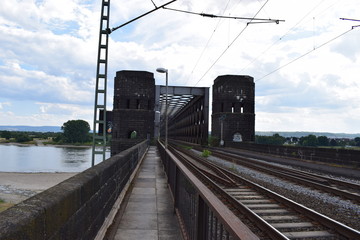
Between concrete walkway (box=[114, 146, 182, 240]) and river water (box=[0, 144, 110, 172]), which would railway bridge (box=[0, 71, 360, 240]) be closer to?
concrete walkway (box=[114, 146, 182, 240])

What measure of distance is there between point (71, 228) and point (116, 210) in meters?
3.53

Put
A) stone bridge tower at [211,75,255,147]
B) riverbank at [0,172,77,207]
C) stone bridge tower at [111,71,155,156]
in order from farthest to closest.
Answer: stone bridge tower at [111,71,155,156], stone bridge tower at [211,75,255,147], riverbank at [0,172,77,207]

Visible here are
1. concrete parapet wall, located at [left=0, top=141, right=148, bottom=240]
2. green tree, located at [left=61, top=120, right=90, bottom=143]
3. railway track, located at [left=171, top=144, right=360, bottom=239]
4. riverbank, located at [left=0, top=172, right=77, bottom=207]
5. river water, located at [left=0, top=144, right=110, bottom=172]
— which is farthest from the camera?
green tree, located at [left=61, top=120, right=90, bottom=143]

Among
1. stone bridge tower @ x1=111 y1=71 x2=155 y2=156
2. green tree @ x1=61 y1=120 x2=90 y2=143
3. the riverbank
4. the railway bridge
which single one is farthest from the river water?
the railway bridge

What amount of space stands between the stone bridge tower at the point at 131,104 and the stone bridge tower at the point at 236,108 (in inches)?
511

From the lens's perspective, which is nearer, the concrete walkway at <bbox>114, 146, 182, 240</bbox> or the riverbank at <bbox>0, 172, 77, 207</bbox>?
the concrete walkway at <bbox>114, 146, 182, 240</bbox>

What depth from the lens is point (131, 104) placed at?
172ft

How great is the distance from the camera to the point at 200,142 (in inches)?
2032

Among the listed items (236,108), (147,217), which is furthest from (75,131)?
(147,217)

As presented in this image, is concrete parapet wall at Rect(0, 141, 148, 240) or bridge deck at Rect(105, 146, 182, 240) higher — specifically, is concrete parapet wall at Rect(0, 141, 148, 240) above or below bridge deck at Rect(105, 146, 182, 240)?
above

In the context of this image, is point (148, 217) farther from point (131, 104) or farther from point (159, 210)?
point (131, 104)

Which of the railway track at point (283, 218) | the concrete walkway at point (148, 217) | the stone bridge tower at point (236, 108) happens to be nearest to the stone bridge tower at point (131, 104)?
the stone bridge tower at point (236, 108)

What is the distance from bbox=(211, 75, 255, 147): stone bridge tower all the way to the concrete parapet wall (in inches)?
1839

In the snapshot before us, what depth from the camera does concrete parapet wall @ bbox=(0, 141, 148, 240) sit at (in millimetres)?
2045
